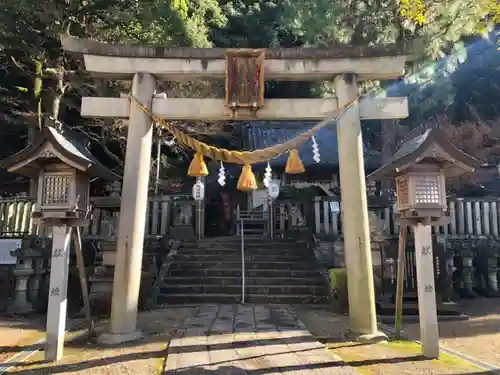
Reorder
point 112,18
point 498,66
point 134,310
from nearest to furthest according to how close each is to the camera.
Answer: point 134,310 < point 112,18 < point 498,66

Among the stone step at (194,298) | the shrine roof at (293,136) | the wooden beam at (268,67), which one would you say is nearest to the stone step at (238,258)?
the stone step at (194,298)

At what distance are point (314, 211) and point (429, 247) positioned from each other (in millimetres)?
7366

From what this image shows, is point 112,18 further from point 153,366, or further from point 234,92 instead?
point 153,366

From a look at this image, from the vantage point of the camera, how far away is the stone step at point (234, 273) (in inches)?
437

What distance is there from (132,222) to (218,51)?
3067 mm

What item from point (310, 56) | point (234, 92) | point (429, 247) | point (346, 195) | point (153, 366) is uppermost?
point (310, 56)

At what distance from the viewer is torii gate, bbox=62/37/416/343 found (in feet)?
21.8

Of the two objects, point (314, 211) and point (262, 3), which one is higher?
point (262, 3)

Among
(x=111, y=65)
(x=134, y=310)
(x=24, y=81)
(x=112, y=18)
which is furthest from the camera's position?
(x=24, y=81)

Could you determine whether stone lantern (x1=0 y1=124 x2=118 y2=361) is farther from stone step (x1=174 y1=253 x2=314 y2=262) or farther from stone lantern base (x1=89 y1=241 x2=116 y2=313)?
stone step (x1=174 y1=253 x2=314 y2=262)

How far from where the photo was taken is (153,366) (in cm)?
503

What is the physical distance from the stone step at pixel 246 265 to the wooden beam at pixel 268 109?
17.7ft

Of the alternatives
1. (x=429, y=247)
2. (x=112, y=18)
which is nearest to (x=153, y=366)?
(x=429, y=247)

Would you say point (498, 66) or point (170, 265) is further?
point (498, 66)
